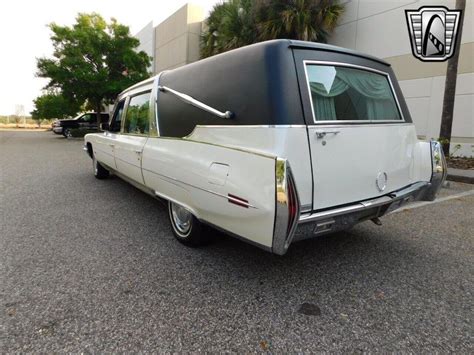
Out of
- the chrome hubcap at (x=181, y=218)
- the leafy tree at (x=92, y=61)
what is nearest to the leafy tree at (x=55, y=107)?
the leafy tree at (x=92, y=61)

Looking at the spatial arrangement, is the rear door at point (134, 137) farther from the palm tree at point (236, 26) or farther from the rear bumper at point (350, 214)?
the palm tree at point (236, 26)

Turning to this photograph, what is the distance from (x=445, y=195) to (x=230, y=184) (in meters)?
5.21

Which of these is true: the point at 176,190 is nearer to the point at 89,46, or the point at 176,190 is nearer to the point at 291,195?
the point at 291,195

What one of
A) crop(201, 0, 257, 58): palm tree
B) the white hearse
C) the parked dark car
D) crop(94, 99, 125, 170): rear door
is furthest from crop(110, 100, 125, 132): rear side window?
the parked dark car

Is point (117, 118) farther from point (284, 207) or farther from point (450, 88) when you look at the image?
point (450, 88)

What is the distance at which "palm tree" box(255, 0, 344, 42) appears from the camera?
36.0ft

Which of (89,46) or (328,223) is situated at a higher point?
(89,46)

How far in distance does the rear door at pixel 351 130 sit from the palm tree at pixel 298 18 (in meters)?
8.89

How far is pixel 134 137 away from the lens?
414cm

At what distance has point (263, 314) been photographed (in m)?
2.22

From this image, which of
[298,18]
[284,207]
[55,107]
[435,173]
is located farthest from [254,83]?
[55,107]

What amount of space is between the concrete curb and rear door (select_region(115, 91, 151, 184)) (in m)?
7.02

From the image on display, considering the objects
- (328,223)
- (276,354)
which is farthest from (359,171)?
(276,354)

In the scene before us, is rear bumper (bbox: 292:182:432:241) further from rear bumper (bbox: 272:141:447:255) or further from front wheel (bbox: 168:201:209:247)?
front wheel (bbox: 168:201:209:247)
